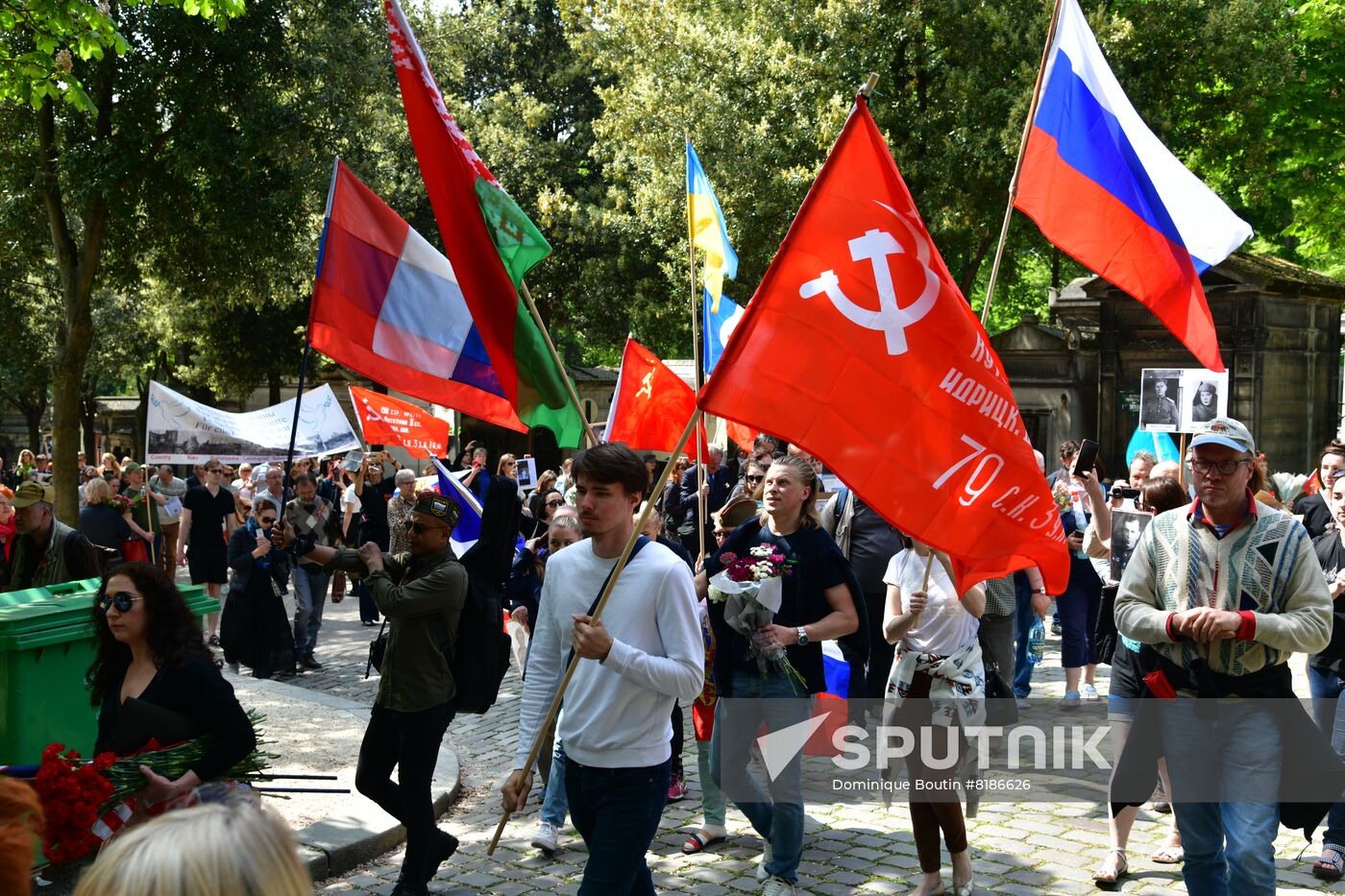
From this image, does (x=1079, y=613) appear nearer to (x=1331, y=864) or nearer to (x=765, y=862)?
(x=1331, y=864)

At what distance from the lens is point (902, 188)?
473cm

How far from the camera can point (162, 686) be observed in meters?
4.74

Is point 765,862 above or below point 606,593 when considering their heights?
below

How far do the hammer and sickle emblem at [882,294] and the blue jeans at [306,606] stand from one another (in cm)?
839

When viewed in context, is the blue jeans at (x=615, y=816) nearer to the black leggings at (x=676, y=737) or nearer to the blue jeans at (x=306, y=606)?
the black leggings at (x=676, y=737)

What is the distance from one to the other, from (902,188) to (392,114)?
26.0 metres

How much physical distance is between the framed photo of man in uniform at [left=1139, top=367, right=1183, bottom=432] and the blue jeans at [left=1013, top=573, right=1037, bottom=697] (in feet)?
20.2

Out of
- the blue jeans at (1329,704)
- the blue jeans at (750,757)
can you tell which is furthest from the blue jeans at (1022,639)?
the blue jeans at (750,757)

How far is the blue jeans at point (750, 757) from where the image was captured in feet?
18.4

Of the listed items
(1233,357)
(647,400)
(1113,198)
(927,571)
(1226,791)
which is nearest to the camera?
(1226,791)

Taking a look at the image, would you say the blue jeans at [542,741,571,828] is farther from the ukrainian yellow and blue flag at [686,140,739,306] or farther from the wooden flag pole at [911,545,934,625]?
the ukrainian yellow and blue flag at [686,140,739,306]

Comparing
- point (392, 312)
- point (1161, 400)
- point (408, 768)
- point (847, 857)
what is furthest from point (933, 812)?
point (1161, 400)

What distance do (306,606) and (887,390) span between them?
857 centimetres

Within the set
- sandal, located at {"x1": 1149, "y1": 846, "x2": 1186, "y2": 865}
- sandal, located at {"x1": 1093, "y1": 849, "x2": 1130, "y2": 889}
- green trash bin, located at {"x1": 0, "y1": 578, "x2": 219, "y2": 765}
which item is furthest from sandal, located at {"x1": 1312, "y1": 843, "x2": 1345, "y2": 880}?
green trash bin, located at {"x1": 0, "y1": 578, "x2": 219, "y2": 765}
